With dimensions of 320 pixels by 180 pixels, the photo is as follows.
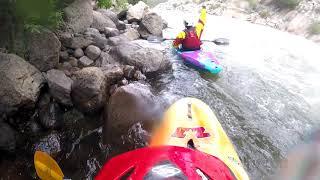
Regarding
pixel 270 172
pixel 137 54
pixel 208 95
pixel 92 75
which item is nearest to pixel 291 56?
pixel 208 95

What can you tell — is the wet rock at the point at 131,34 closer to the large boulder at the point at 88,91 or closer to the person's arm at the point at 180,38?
the person's arm at the point at 180,38

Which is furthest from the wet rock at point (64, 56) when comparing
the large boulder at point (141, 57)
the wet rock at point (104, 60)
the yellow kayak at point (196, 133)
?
the yellow kayak at point (196, 133)

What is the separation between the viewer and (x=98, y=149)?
4.34 m

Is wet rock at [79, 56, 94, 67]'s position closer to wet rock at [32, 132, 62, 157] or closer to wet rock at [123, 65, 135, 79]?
wet rock at [123, 65, 135, 79]

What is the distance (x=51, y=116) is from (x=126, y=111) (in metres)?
1.00

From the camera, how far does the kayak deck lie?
22.2ft

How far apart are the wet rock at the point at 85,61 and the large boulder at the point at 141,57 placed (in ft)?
1.82

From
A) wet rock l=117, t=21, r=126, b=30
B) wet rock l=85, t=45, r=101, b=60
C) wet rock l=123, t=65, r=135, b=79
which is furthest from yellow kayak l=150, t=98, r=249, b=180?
wet rock l=117, t=21, r=126, b=30

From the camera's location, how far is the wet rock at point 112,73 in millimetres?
5189

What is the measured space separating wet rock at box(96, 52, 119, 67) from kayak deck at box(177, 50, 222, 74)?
5.95ft

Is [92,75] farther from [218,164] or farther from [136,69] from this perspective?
[218,164]

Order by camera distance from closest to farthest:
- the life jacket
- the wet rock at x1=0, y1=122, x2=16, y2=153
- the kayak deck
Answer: the wet rock at x1=0, y1=122, x2=16, y2=153
the kayak deck
the life jacket

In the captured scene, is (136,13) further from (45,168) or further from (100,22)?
(45,168)

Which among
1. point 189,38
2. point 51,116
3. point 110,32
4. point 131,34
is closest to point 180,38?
point 189,38
